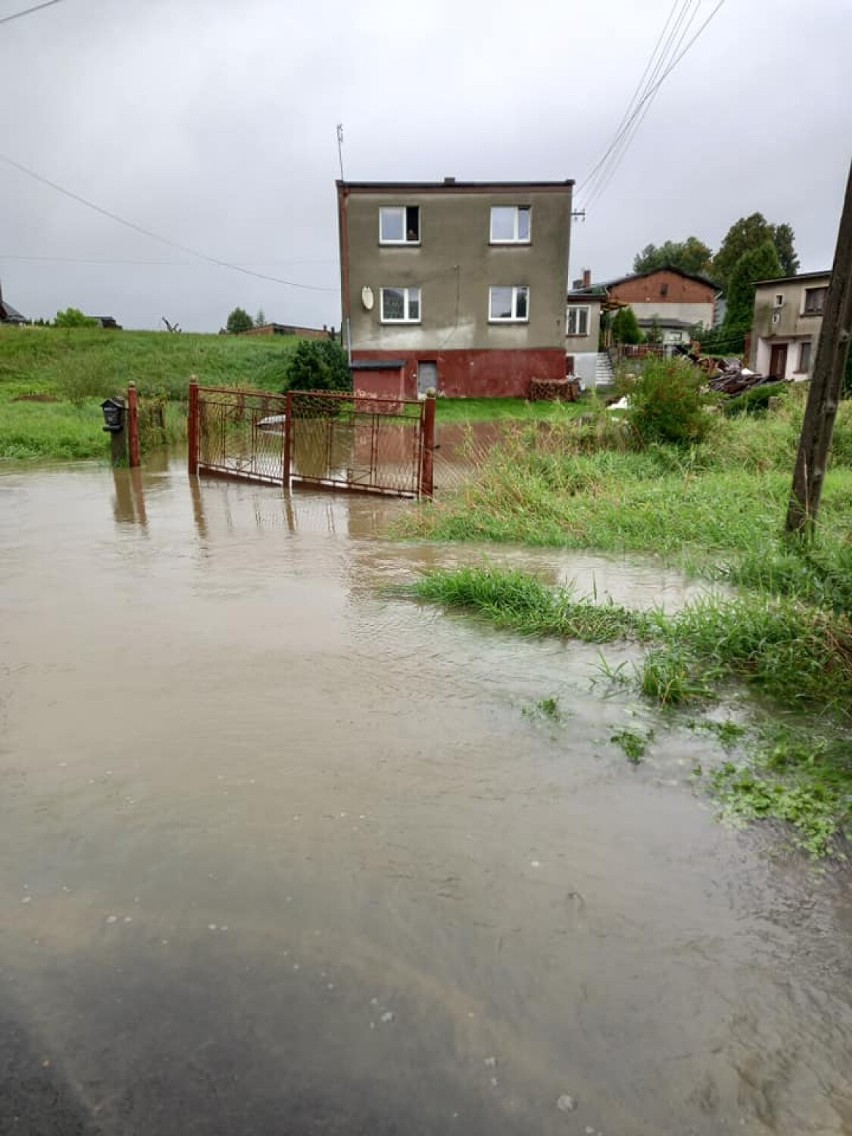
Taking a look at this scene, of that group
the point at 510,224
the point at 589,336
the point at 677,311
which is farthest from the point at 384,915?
the point at 677,311

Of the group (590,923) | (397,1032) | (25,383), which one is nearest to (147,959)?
(397,1032)

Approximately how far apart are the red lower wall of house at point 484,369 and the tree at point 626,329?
48.2 feet

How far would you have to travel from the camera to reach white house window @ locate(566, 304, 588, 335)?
3938 centimetres

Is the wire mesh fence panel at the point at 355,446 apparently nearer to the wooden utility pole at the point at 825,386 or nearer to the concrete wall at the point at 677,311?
the wooden utility pole at the point at 825,386

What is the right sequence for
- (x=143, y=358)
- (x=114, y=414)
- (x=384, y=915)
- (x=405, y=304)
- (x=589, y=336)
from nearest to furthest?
A: (x=384, y=915)
(x=114, y=414)
(x=405, y=304)
(x=143, y=358)
(x=589, y=336)

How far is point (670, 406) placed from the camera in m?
13.1

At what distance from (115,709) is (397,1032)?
9.26ft

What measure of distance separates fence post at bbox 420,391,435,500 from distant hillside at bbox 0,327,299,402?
18.0m

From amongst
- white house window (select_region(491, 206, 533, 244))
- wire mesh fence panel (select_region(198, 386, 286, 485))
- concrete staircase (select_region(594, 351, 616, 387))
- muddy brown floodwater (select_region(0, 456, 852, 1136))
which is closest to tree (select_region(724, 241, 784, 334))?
concrete staircase (select_region(594, 351, 616, 387))

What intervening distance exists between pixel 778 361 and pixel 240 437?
34998 mm

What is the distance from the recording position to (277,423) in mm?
12914

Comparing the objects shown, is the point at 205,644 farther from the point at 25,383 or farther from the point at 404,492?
the point at 25,383

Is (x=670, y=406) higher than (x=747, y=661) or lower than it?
higher

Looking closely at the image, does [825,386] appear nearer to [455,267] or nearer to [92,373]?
[92,373]
